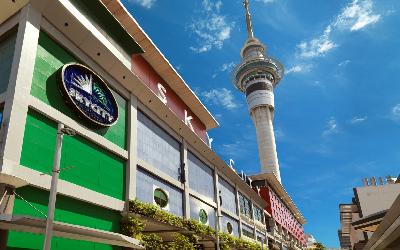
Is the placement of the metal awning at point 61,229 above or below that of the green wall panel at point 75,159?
below

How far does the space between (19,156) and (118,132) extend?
382 inches

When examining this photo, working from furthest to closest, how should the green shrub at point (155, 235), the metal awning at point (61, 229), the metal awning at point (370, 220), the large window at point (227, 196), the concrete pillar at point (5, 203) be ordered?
the large window at point (227, 196)
the green shrub at point (155, 235)
the metal awning at point (370, 220)
the concrete pillar at point (5, 203)
the metal awning at point (61, 229)

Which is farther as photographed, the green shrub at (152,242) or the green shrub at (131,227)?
the green shrub at (152,242)

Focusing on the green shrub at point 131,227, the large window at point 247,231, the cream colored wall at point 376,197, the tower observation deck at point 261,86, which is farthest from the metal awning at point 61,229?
the tower observation deck at point 261,86

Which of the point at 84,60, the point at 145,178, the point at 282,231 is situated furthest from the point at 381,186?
the point at 84,60

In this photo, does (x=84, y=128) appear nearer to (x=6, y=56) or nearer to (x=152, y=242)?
(x=6, y=56)

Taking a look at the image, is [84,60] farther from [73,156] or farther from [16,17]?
[73,156]

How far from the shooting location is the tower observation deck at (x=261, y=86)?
375 ft

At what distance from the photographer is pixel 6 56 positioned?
20.7 metres

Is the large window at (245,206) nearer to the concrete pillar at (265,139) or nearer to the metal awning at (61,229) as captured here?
the metal awning at (61,229)

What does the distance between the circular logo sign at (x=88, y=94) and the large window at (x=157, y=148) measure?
4.34 meters

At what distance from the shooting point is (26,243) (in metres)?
17.0

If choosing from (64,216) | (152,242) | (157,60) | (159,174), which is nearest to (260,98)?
(157,60)

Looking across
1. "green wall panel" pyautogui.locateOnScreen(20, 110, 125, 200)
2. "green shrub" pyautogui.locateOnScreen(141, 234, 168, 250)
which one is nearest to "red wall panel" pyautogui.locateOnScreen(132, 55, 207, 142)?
"green wall panel" pyautogui.locateOnScreen(20, 110, 125, 200)
